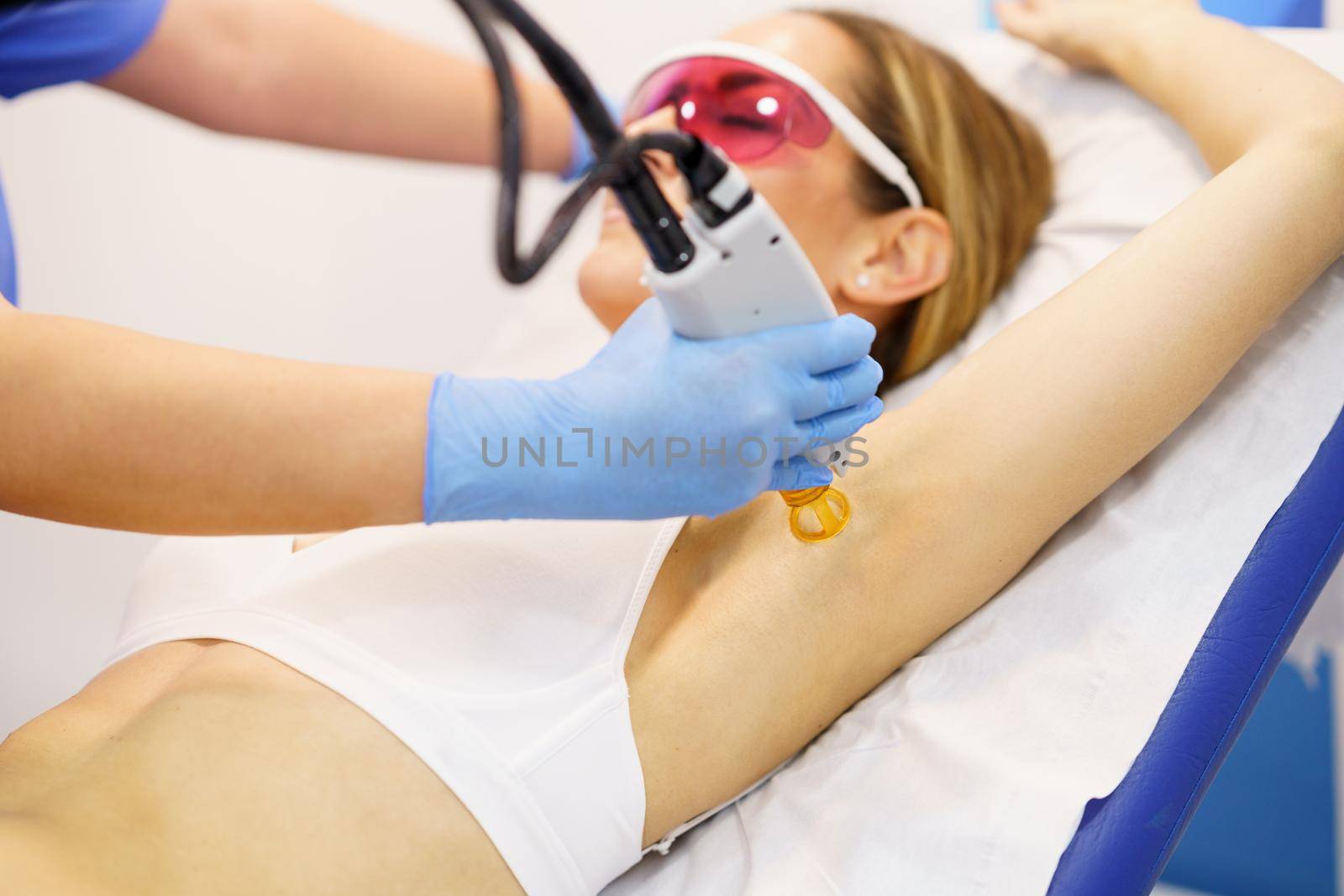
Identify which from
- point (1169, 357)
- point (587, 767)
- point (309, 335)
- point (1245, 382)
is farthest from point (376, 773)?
point (309, 335)

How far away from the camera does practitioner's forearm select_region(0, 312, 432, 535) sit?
0.75 meters

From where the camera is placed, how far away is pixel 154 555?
3.90 feet

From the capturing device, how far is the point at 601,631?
958 millimetres

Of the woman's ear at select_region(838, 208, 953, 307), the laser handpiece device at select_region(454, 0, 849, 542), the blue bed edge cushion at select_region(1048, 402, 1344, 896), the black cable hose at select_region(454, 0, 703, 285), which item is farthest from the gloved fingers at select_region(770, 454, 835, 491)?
the woman's ear at select_region(838, 208, 953, 307)

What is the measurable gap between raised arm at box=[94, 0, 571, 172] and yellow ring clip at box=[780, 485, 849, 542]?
646 millimetres

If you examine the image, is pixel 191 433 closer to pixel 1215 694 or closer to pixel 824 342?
pixel 824 342

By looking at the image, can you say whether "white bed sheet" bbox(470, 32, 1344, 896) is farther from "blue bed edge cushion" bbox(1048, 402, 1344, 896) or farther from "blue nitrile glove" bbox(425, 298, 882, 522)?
"blue nitrile glove" bbox(425, 298, 882, 522)

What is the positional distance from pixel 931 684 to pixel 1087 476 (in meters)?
0.24

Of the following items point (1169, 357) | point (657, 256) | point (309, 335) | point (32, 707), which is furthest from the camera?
point (309, 335)

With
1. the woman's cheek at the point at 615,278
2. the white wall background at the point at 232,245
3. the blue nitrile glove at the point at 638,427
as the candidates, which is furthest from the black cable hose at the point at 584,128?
the white wall background at the point at 232,245

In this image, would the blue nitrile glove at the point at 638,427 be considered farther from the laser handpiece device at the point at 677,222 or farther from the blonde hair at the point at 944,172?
the blonde hair at the point at 944,172

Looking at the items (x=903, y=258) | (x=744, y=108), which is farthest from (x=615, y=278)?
(x=903, y=258)

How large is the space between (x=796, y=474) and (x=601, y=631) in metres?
0.22

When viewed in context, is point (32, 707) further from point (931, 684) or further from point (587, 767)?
point (931, 684)
